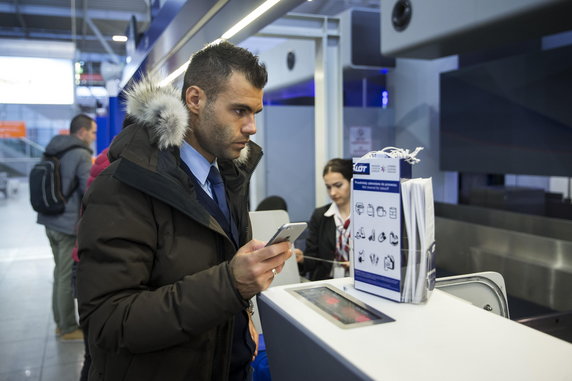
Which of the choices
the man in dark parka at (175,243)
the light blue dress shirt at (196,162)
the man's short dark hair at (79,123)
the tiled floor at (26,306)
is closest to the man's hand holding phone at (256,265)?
the man in dark parka at (175,243)

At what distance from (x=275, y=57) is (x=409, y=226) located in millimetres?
7479

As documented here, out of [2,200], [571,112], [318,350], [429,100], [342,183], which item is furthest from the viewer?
[2,200]

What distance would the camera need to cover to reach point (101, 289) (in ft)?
3.55

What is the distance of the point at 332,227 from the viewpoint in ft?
10.5

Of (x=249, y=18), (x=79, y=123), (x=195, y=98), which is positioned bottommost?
(x=195, y=98)

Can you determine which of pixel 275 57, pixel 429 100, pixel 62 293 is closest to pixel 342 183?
pixel 62 293

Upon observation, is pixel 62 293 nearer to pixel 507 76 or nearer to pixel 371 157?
pixel 371 157

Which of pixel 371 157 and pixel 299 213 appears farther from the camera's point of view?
pixel 299 213

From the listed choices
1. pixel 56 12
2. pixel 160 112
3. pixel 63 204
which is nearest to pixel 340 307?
pixel 160 112

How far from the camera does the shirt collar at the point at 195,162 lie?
1.36 m

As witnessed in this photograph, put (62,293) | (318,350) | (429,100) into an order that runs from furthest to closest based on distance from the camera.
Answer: (429,100) → (62,293) → (318,350)

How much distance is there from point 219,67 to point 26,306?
484cm

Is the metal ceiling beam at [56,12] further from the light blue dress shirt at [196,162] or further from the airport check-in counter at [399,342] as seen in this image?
the airport check-in counter at [399,342]

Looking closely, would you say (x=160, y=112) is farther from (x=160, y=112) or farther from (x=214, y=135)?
(x=214, y=135)
